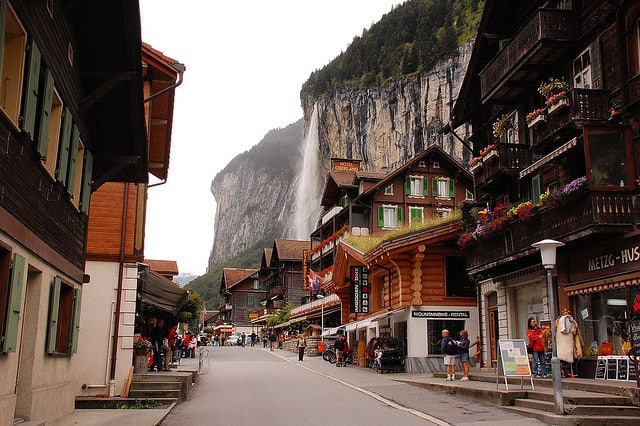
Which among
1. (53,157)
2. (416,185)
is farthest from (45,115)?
(416,185)

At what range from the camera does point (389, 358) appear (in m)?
26.3

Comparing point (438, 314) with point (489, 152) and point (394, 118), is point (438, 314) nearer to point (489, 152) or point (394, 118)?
point (489, 152)

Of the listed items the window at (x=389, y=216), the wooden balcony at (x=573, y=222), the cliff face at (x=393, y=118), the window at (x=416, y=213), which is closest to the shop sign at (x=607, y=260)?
the wooden balcony at (x=573, y=222)

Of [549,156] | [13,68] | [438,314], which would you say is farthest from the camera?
[438,314]

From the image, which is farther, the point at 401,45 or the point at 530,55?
the point at 401,45

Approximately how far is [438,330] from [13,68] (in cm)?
2151

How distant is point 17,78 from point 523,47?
15.5m

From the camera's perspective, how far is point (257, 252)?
18562 cm

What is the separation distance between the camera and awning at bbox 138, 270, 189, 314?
18312mm

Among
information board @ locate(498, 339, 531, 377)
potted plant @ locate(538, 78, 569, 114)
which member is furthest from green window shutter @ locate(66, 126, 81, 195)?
potted plant @ locate(538, 78, 569, 114)

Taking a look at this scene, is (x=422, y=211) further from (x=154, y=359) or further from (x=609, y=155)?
(x=609, y=155)

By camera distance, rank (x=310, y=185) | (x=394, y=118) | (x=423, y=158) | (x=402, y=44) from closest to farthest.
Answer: (x=423, y=158) < (x=394, y=118) < (x=402, y=44) < (x=310, y=185)

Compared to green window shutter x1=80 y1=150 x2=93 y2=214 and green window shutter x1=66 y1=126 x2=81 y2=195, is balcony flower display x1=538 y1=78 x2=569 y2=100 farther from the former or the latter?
green window shutter x1=66 y1=126 x2=81 y2=195

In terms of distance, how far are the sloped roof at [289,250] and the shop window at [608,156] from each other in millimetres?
62959
